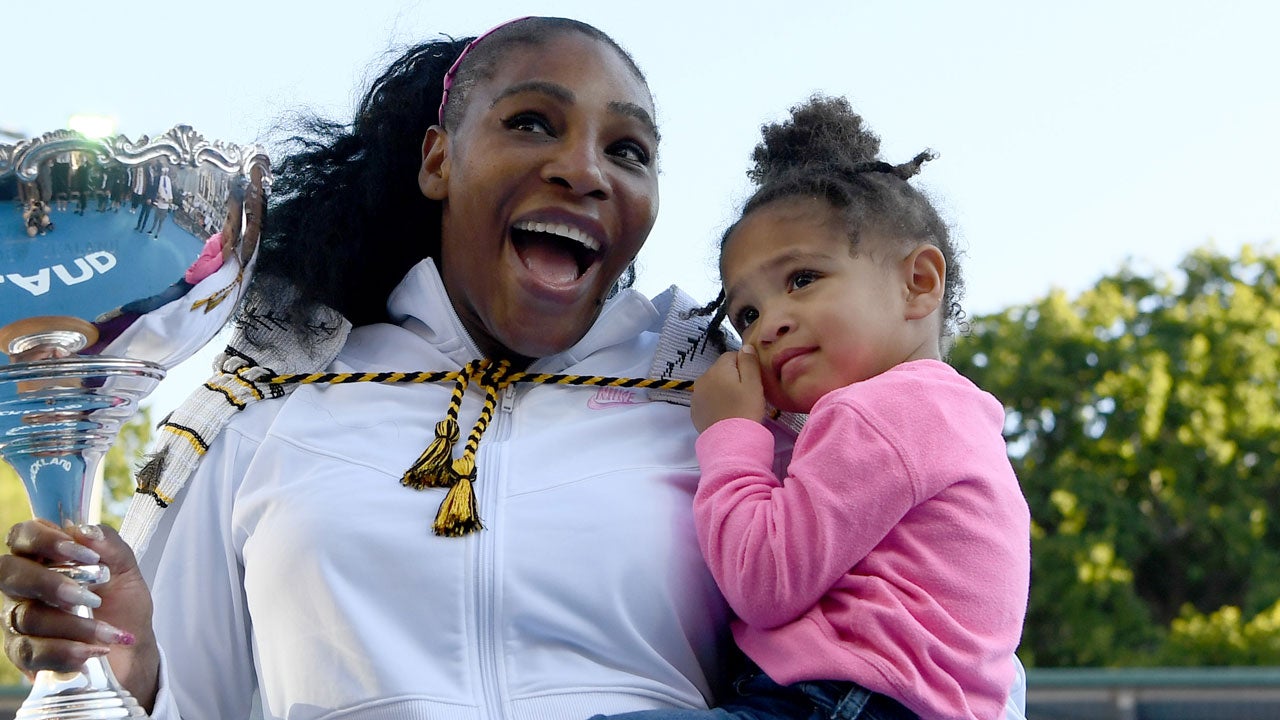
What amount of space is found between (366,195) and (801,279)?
0.93 metres

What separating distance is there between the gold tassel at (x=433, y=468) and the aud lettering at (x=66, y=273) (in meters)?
0.62

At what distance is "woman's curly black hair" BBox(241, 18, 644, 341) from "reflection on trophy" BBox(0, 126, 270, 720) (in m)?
0.67

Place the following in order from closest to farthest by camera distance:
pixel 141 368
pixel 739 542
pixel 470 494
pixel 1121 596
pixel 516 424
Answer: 1. pixel 141 368
2. pixel 739 542
3. pixel 470 494
4. pixel 516 424
5. pixel 1121 596

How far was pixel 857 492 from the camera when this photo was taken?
220cm

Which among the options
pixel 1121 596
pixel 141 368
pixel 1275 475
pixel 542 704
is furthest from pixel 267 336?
pixel 1275 475

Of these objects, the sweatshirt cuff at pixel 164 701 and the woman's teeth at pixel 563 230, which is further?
the woman's teeth at pixel 563 230

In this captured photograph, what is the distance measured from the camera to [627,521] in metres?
2.46

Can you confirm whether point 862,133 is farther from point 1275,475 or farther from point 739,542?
point 1275,475

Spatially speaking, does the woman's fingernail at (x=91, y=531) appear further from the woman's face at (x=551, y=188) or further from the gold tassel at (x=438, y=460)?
the woman's face at (x=551, y=188)

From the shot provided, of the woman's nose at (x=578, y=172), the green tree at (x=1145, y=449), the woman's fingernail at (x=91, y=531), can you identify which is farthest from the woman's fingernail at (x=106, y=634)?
Answer: the green tree at (x=1145, y=449)

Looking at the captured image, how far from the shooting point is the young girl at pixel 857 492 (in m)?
2.19

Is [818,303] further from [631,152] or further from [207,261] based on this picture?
[207,261]

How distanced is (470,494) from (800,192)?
0.74 meters

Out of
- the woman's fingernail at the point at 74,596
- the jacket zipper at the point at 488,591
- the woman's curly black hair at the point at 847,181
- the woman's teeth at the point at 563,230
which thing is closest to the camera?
the woman's fingernail at the point at 74,596
